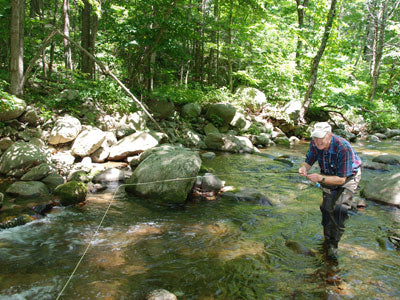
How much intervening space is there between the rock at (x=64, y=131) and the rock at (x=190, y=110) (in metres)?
5.82

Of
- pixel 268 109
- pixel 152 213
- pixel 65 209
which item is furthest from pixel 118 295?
pixel 268 109

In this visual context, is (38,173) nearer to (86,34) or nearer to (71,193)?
(71,193)

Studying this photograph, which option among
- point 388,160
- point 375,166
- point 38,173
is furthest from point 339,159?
point 388,160

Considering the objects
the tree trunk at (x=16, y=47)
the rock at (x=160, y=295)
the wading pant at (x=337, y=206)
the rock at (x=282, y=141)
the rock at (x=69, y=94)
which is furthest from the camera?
the rock at (x=282, y=141)

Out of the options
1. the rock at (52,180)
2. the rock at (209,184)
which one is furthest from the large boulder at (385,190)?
the rock at (52,180)

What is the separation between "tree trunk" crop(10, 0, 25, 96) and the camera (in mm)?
7900

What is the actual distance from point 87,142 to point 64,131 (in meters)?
0.76

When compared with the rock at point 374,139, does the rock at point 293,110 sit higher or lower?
higher

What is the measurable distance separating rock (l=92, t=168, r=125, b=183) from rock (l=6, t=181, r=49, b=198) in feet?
4.02

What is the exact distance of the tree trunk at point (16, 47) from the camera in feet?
25.9

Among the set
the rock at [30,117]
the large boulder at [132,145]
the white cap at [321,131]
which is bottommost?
the large boulder at [132,145]

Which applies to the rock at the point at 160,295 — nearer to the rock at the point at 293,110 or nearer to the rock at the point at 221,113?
the rock at the point at 221,113

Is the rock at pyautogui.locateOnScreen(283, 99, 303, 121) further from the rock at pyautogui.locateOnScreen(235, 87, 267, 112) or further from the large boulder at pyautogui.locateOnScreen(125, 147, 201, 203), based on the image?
the large boulder at pyautogui.locateOnScreen(125, 147, 201, 203)

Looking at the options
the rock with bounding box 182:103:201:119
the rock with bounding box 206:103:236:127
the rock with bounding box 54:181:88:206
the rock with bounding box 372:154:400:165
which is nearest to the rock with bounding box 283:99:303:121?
the rock with bounding box 206:103:236:127
